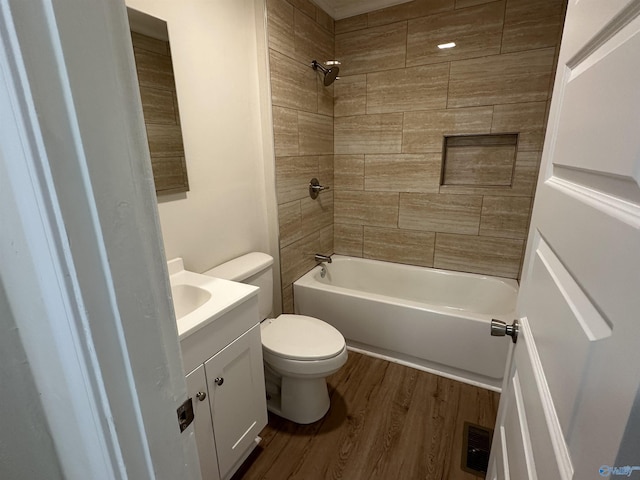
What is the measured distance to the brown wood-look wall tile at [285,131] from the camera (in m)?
1.89

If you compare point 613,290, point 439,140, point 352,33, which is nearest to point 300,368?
point 613,290

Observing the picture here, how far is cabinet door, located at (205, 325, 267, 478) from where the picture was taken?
1.19 m

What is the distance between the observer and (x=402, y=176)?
2.47 metres

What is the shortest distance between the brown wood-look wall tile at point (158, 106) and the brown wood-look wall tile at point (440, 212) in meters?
1.75

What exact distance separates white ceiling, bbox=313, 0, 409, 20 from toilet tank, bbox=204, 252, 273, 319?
183 centimetres

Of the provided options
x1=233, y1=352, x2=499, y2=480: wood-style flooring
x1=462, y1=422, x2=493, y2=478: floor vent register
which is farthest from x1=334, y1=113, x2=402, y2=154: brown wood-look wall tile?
x1=462, y1=422, x2=493, y2=478: floor vent register

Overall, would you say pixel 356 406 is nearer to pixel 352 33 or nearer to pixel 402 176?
pixel 402 176

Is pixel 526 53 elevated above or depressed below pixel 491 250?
above

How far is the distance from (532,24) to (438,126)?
751 millimetres

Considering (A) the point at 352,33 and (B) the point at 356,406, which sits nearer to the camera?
(B) the point at 356,406

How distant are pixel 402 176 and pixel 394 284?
916 mm

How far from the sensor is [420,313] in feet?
6.42

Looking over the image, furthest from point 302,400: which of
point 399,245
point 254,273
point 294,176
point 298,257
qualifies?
point 399,245

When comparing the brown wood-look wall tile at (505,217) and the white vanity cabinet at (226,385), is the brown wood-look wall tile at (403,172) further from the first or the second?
the white vanity cabinet at (226,385)
